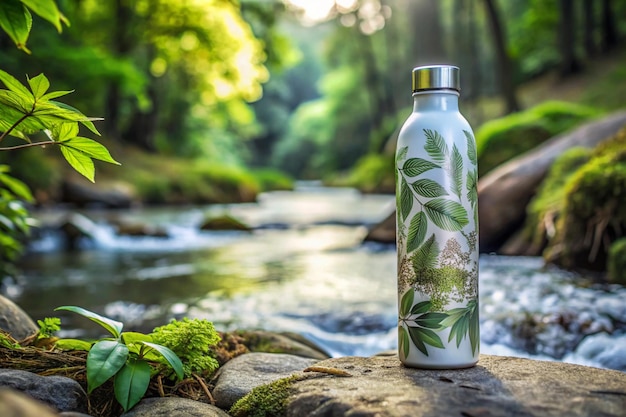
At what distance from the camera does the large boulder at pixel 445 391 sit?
1.48 meters

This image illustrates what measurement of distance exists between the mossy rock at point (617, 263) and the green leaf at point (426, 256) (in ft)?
12.3

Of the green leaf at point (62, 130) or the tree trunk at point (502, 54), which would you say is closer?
the green leaf at point (62, 130)

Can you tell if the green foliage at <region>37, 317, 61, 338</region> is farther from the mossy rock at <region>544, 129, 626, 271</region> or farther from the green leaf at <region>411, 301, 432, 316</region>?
the mossy rock at <region>544, 129, 626, 271</region>

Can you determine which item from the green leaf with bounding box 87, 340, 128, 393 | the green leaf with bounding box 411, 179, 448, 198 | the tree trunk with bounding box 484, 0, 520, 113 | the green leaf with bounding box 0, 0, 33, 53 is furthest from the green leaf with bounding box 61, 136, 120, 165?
the tree trunk with bounding box 484, 0, 520, 113

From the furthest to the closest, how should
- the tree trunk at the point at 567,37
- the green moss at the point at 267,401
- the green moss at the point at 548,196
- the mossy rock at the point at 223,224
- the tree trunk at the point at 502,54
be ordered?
the tree trunk at the point at 567,37 → the tree trunk at the point at 502,54 → the mossy rock at the point at 223,224 → the green moss at the point at 548,196 → the green moss at the point at 267,401

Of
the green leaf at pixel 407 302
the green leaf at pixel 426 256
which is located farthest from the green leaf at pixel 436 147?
the green leaf at pixel 407 302

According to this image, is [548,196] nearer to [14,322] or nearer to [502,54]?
[14,322]

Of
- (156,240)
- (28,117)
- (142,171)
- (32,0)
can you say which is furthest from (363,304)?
(142,171)

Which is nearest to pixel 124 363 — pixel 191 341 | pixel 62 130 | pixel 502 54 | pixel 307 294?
pixel 191 341

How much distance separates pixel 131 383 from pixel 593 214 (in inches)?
190

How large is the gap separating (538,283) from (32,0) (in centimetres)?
485

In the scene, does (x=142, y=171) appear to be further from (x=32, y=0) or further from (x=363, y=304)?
(x=32, y=0)

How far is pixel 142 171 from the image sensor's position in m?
20.7

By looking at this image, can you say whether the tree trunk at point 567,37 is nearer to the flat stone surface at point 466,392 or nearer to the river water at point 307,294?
the river water at point 307,294
